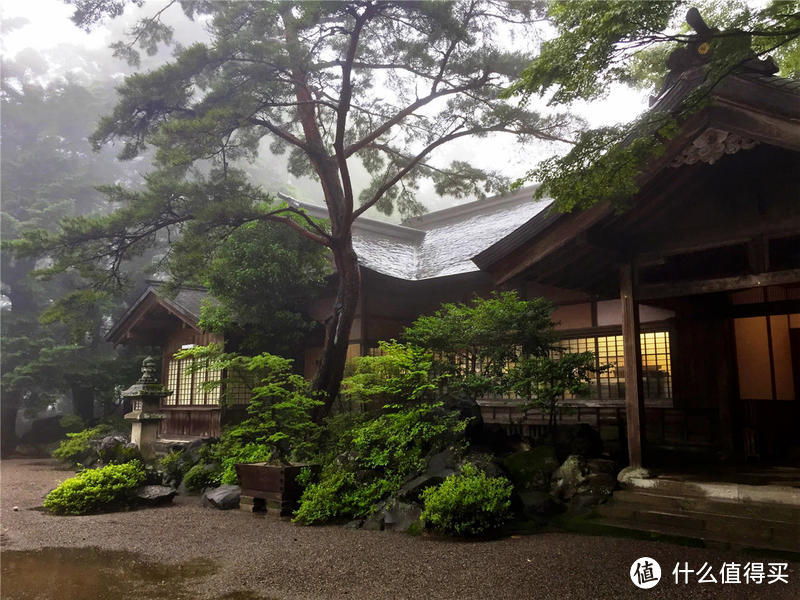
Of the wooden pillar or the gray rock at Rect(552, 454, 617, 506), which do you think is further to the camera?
the wooden pillar

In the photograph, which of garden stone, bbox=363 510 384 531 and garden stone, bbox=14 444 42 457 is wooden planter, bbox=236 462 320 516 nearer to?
garden stone, bbox=363 510 384 531

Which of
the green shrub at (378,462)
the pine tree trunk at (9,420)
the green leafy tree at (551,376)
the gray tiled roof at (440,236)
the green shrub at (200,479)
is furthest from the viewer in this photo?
the pine tree trunk at (9,420)

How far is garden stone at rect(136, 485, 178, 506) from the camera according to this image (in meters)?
10.6

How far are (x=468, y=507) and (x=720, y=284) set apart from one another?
14.2 ft

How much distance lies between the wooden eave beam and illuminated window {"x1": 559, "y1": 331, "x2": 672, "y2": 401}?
9.91 feet

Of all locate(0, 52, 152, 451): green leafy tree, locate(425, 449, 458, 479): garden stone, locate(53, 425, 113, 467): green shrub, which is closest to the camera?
locate(425, 449, 458, 479): garden stone

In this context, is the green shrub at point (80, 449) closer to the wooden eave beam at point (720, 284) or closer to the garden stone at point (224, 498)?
the garden stone at point (224, 498)

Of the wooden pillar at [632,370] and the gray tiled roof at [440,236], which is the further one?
the gray tiled roof at [440,236]

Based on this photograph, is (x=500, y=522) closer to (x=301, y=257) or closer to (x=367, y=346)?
(x=367, y=346)

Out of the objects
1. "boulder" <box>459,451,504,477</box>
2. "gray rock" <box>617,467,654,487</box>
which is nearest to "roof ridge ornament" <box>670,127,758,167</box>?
"gray rock" <box>617,467,654,487</box>

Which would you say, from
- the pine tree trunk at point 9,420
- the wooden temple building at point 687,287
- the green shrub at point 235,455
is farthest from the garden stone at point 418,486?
the pine tree trunk at point 9,420

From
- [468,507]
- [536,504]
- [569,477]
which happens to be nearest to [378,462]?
[468,507]

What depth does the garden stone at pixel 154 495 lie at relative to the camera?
10.6m

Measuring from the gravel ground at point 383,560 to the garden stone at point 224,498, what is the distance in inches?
50.9
